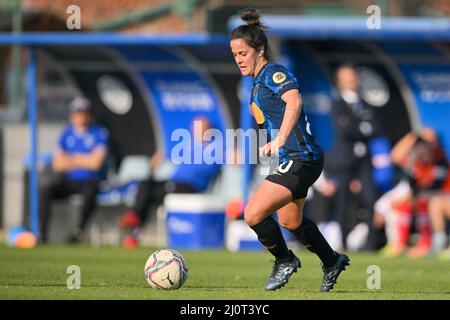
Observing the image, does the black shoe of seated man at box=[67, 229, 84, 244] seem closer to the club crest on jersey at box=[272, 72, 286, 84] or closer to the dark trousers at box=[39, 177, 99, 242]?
the dark trousers at box=[39, 177, 99, 242]

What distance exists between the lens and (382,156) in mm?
16234

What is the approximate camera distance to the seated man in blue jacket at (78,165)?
16672mm

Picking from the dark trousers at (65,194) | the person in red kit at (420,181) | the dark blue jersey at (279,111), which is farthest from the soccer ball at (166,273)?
the dark trousers at (65,194)

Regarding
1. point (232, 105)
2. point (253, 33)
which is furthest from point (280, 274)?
point (232, 105)

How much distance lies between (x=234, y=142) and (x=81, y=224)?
255 centimetres

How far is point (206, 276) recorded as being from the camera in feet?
35.0

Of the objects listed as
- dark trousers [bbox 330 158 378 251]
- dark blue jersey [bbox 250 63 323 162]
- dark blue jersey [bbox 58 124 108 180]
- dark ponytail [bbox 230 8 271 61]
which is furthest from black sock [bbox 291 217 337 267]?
dark blue jersey [bbox 58 124 108 180]

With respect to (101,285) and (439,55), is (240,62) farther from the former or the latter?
(439,55)

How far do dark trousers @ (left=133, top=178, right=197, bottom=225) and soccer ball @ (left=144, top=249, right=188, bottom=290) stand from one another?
24.3ft

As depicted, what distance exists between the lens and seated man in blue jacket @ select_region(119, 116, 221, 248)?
1625cm

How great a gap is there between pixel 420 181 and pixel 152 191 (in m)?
3.96

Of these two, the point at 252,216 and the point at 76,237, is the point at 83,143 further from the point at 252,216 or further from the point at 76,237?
the point at 252,216

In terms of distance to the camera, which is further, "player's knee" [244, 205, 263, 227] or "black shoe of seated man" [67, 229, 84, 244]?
"black shoe of seated man" [67, 229, 84, 244]
